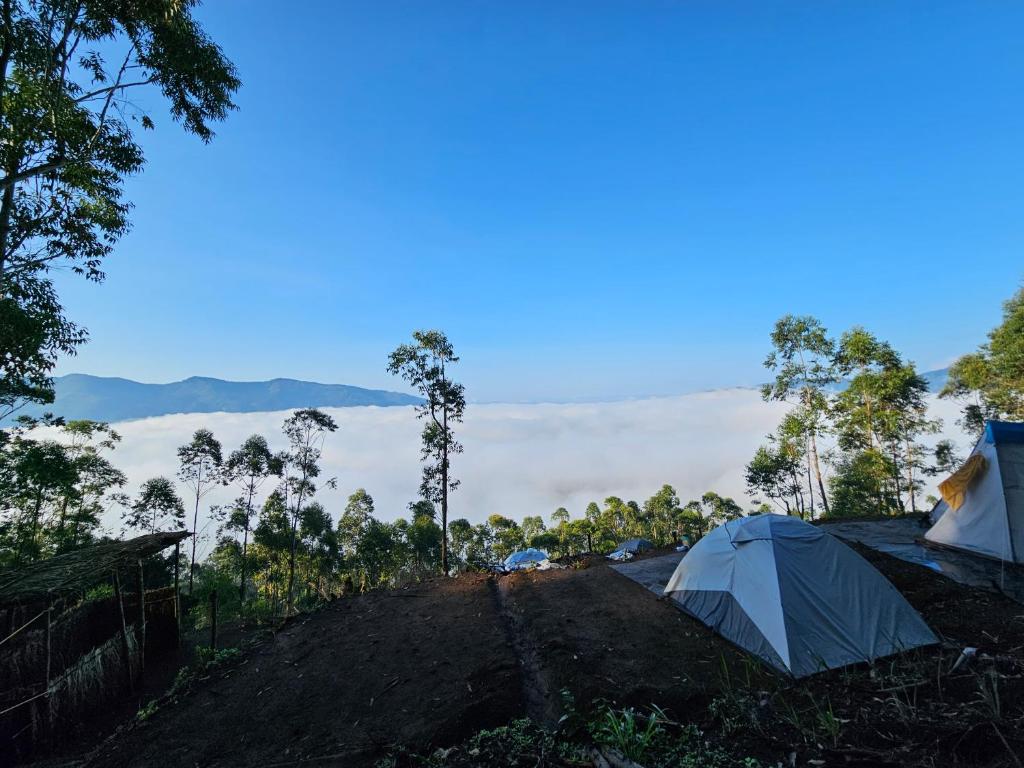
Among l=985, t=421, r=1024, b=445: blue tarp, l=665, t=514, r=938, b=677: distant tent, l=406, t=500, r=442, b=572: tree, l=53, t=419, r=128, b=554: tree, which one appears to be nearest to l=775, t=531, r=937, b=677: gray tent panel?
l=665, t=514, r=938, b=677: distant tent

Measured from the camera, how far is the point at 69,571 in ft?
25.3

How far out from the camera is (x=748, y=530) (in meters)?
7.36

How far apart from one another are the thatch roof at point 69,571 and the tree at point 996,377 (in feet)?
112

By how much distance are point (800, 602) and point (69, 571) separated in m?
12.3

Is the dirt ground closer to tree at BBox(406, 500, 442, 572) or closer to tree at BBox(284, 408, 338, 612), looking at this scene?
tree at BBox(284, 408, 338, 612)

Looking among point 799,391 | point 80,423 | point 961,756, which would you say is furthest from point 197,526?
point 799,391

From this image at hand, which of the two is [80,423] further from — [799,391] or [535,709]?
[799,391]

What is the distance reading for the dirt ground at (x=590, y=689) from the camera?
4.09m

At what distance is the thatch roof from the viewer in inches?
277

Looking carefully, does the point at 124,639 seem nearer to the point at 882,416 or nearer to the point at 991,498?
the point at 991,498

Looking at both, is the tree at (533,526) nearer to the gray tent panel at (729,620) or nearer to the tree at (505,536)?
the tree at (505,536)

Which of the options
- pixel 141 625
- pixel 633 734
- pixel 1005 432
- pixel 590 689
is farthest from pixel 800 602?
pixel 141 625

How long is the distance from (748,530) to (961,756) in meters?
3.93

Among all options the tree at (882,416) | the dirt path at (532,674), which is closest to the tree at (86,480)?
the dirt path at (532,674)
